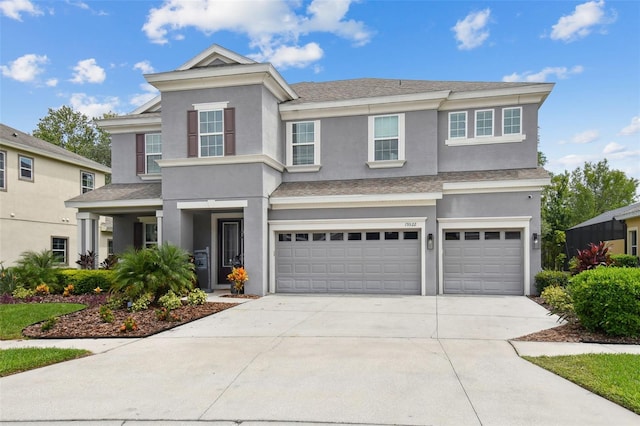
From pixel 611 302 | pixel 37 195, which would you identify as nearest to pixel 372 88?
pixel 611 302

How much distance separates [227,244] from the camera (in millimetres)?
15445

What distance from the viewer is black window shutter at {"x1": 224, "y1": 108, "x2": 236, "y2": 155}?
1358 centimetres

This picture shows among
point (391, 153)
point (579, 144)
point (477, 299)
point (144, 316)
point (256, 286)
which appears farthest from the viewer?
point (579, 144)

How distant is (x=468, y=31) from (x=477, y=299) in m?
9.26

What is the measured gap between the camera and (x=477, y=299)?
1237 cm

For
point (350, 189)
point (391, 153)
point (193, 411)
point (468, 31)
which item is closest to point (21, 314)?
point (193, 411)

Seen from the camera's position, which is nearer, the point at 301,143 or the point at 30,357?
the point at 30,357

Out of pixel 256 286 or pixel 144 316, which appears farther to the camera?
pixel 256 286

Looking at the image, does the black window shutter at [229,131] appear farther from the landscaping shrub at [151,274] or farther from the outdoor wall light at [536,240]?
the outdoor wall light at [536,240]

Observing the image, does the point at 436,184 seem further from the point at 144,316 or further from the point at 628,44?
the point at 144,316

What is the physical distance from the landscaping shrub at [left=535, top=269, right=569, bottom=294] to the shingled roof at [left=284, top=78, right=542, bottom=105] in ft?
20.3

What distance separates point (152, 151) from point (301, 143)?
596 cm

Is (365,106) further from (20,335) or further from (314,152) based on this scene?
(20,335)

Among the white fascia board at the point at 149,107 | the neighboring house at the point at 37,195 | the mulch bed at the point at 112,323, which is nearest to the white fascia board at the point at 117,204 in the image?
the neighboring house at the point at 37,195
